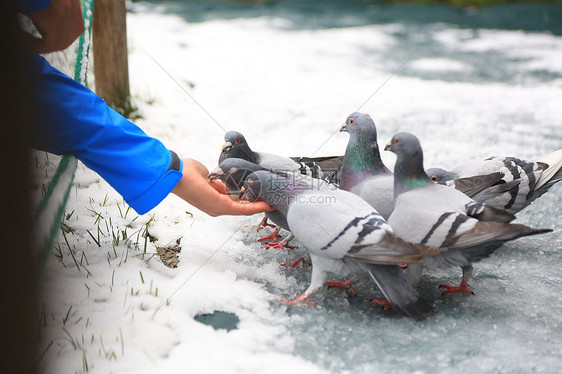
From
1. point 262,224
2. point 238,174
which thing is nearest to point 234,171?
point 238,174

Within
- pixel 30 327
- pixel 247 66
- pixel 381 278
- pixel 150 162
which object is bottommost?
pixel 247 66

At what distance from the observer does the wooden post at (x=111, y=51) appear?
3.97 m

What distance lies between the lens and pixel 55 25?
1.83 metres

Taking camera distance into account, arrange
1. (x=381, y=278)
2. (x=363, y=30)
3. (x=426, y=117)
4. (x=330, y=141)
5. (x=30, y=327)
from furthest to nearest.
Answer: (x=363, y=30)
(x=426, y=117)
(x=330, y=141)
(x=381, y=278)
(x=30, y=327)

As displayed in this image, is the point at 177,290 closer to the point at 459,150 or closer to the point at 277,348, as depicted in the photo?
the point at 277,348

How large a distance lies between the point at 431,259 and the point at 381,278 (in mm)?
247

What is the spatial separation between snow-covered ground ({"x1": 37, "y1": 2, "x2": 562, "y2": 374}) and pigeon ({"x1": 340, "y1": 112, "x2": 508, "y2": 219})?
1.30 feet

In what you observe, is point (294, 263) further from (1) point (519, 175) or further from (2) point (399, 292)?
(1) point (519, 175)

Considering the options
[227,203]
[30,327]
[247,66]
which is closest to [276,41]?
[247,66]

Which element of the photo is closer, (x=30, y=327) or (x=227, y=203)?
(x=30, y=327)

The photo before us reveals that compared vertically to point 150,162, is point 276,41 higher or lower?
lower

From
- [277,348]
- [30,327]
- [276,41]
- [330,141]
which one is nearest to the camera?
[30,327]

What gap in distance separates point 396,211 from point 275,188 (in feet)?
1.86

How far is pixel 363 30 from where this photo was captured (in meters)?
8.21
